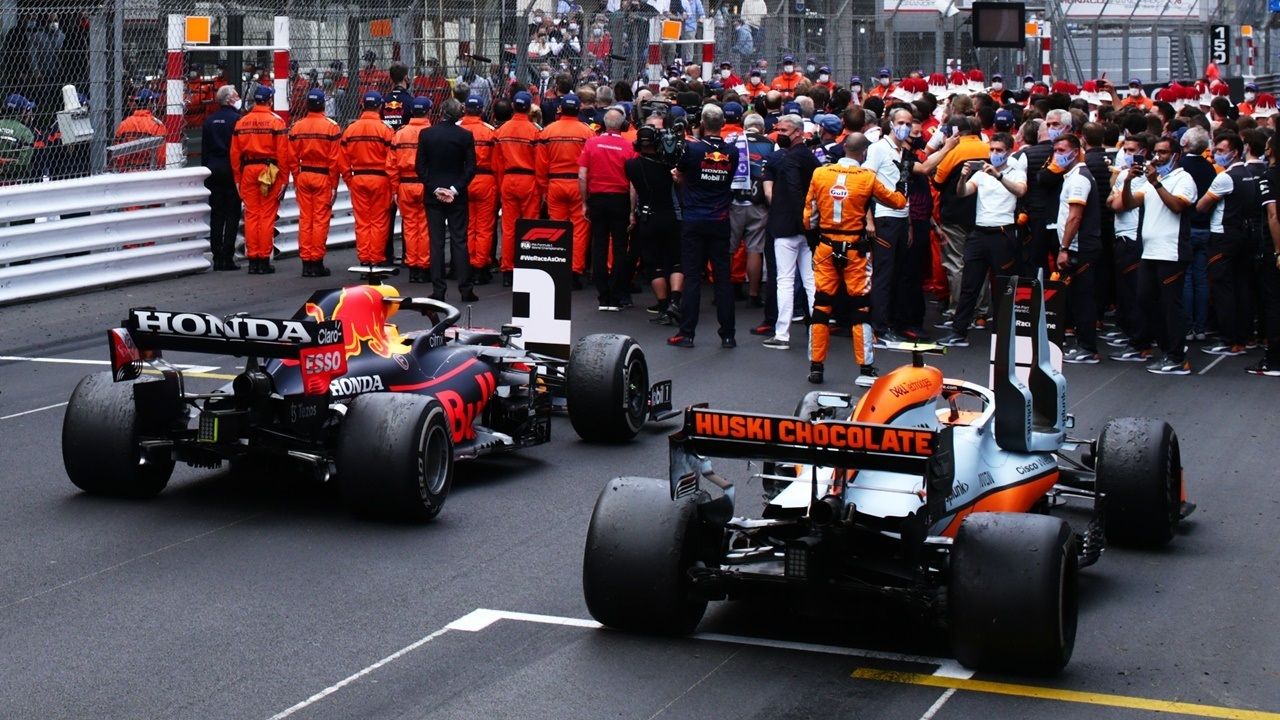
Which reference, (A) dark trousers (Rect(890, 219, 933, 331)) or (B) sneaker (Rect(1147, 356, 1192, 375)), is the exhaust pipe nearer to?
(B) sneaker (Rect(1147, 356, 1192, 375))

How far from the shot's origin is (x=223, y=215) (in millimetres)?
19953

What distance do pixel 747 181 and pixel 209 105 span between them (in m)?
9.02

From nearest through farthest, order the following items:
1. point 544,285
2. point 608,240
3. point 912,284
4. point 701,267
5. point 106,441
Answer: point 106,441
point 544,285
point 701,267
point 912,284
point 608,240

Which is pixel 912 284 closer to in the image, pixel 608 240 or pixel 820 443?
pixel 608 240

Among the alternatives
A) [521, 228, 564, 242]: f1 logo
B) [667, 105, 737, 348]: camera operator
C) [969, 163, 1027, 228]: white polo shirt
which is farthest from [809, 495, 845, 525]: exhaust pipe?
[969, 163, 1027, 228]: white polo shirt

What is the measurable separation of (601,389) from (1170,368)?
5.62 m

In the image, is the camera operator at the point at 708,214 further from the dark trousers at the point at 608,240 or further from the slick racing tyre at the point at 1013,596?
the slick racing tyre at the point at 1013,596

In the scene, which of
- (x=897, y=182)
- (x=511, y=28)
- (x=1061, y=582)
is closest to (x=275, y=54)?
(x=511, y=28)

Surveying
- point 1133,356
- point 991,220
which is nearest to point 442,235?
point 991,220

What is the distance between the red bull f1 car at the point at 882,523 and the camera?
678 cm

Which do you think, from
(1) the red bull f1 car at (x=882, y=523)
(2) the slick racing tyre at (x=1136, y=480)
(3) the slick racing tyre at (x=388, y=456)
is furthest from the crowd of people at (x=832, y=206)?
(3) the slick racing tyre at (x=388, y=456)

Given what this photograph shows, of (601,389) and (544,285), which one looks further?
(544,285)

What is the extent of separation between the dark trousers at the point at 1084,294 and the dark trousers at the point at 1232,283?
0.97 m

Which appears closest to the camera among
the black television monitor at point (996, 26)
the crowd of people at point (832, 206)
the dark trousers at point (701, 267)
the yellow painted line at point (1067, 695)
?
the yellow painted line at point (1067, 695)
